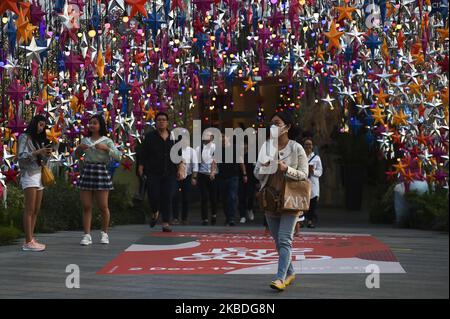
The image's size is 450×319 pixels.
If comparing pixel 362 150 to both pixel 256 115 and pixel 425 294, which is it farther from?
pixel 425 294

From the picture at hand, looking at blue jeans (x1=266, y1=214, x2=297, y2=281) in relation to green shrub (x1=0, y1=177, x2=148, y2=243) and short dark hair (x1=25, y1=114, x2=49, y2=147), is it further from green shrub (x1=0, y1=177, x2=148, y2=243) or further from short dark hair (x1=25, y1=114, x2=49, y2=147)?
green shrub (x1=0, y1=177, x2=148, y2=243)

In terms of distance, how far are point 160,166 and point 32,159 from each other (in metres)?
3.24

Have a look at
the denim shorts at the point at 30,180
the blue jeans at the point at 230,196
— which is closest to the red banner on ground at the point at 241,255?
the denim shorts at the point at 30,180

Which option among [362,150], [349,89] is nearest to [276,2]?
[349,89]

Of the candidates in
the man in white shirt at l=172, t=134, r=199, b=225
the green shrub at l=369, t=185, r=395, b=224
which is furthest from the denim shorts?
the green shrub at l=369, t=185, r=395, b=224

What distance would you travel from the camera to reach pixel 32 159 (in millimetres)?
11422

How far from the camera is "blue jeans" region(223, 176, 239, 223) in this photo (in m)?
16.9

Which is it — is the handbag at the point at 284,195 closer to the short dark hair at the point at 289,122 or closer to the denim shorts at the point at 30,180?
the short dark hair at the point at 289,122

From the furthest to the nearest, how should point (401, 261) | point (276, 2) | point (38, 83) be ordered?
point (38, 83) < point (276, 2) < point (401, 261)

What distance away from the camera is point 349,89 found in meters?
17.8

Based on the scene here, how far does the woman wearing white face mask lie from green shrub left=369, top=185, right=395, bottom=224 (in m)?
9.75

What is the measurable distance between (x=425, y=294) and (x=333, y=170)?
55.6 ft

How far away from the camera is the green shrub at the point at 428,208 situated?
15.2m

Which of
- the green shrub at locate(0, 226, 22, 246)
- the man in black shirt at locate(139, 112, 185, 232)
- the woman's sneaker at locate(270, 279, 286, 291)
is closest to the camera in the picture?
the woman's sneaker at locate(270, 279, 286, 291)
